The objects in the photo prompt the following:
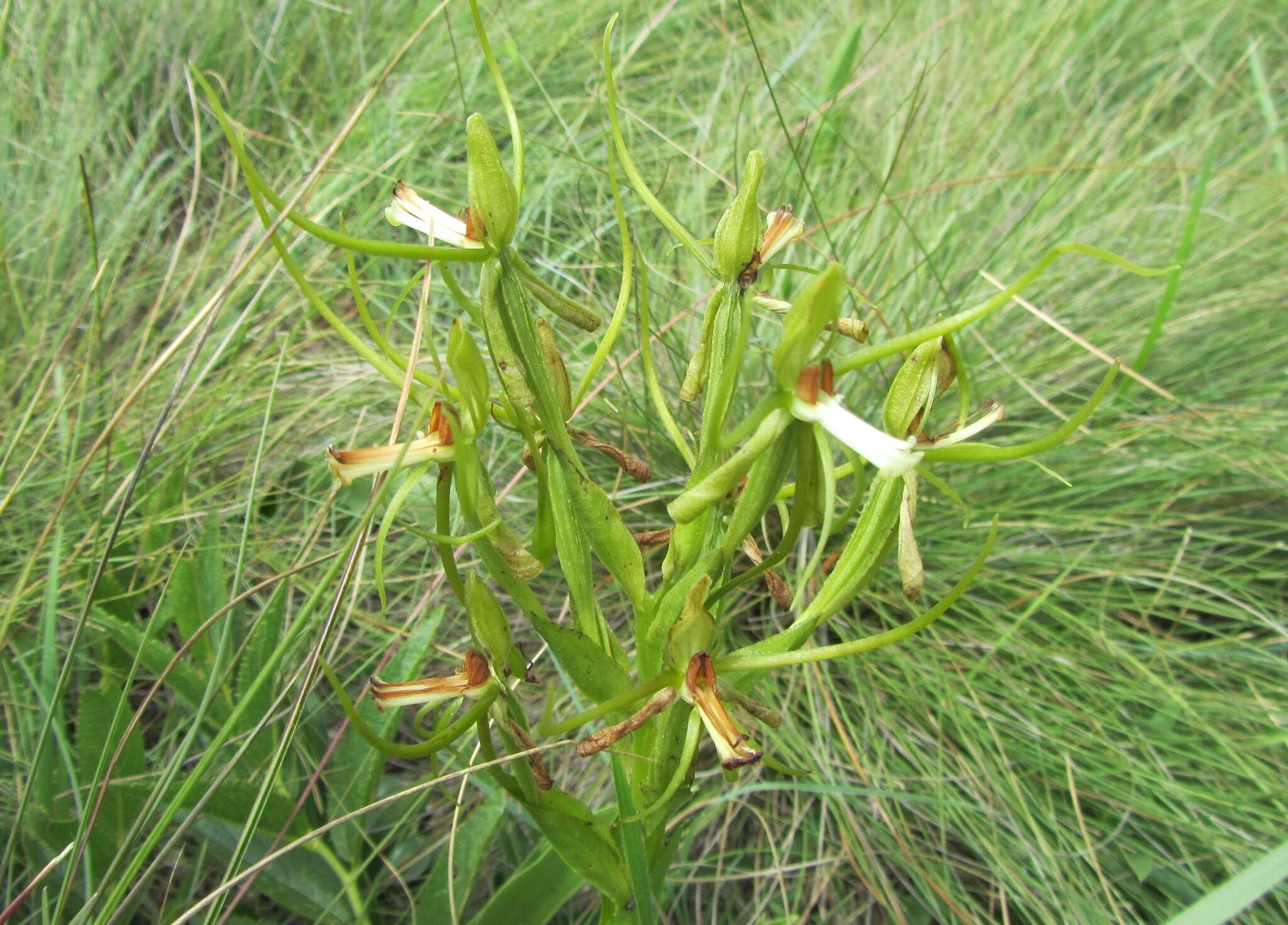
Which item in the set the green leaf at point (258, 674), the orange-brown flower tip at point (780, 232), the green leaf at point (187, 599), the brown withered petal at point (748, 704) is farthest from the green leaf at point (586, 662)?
the green leaf at point (187, 599)

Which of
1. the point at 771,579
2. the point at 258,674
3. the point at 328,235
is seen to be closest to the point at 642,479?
the point at 771,579

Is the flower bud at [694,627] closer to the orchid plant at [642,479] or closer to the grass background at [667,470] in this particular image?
the orchid plant at [642,479]

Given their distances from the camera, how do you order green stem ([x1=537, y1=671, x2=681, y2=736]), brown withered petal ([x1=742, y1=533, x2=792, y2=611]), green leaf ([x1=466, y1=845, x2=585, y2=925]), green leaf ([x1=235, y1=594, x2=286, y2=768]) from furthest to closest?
green leaf ([x1=235, y1=594, x2=286, y2=768]), green leaf ([x1=466, y1=845, x2=585, y2=925]), brown withered petal ([x1=742, y1=533, x2=792, y2=611]), green stem ([x1=537, y1=671, x2=681, y2=736])

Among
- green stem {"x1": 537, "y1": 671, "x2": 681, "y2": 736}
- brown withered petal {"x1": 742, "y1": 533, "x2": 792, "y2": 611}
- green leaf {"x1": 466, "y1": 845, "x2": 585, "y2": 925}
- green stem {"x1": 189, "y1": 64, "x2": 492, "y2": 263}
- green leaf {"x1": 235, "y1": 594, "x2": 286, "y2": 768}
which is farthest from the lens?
green leaf {"x1": 235, "y1": 594, "x2": 286, "y2": 768}

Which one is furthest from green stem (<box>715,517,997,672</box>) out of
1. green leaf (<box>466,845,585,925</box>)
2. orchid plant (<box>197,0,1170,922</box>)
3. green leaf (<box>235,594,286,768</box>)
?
green leaf (<box>235,594,286,768</box>)

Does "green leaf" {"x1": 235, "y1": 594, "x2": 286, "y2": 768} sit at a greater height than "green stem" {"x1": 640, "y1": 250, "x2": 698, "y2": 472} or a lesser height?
lesser

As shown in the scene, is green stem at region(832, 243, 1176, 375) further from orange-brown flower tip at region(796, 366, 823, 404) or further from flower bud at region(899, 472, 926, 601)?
flower bud at region(899, 472, 926, 601)

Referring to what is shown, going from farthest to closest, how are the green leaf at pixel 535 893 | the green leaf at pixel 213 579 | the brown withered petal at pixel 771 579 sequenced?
the green leaf at pixel 213 579 → the green leaf at pixel 535 893 → the brown withered petal at pixel 771 579

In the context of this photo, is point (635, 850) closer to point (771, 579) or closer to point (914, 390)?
point (771, 579)
